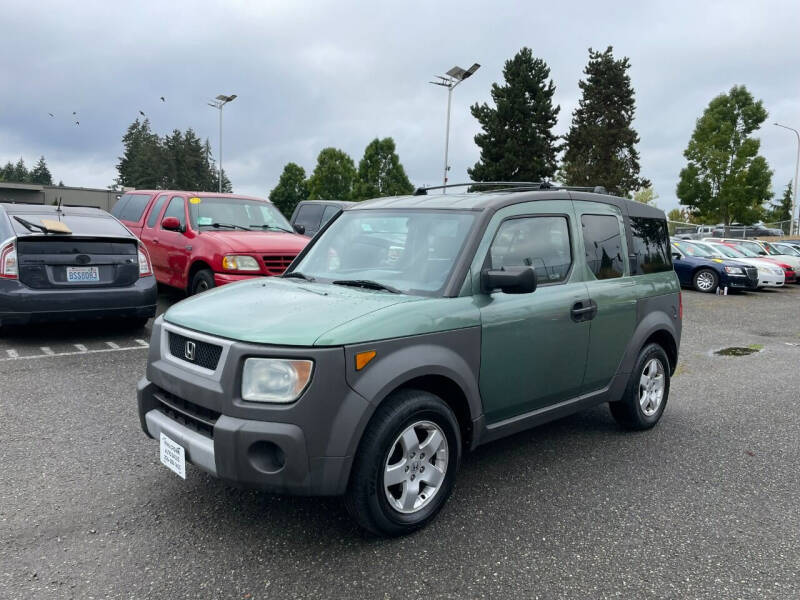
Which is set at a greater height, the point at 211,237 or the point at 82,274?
the point at 211,237

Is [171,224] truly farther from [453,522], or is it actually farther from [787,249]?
[787,249]

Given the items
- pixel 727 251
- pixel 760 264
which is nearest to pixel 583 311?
pixel 760 264

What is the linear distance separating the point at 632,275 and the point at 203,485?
3.27 m

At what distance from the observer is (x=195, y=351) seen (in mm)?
3150

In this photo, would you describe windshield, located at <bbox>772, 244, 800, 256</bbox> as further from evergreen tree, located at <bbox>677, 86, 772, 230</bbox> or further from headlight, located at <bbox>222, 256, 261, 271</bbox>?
headlight, located at <bbox>222, 256, 261, 271</bbox>

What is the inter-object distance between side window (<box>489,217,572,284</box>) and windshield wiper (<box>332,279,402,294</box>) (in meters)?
0.60

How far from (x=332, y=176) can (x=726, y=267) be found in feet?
172

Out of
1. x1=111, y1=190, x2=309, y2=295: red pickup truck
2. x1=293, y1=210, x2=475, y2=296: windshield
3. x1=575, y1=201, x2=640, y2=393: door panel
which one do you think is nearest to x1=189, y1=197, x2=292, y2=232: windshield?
x1=111, y1=190, x2=309, y2=295: red pickup truck

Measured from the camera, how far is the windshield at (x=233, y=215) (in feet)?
30.2

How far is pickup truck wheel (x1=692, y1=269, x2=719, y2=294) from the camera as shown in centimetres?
1791

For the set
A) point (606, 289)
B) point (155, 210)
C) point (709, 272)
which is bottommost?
point (709, 272)

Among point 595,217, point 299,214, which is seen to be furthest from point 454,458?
point 299,214

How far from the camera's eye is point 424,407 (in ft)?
10.3

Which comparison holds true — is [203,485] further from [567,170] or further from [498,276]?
[567,170]
